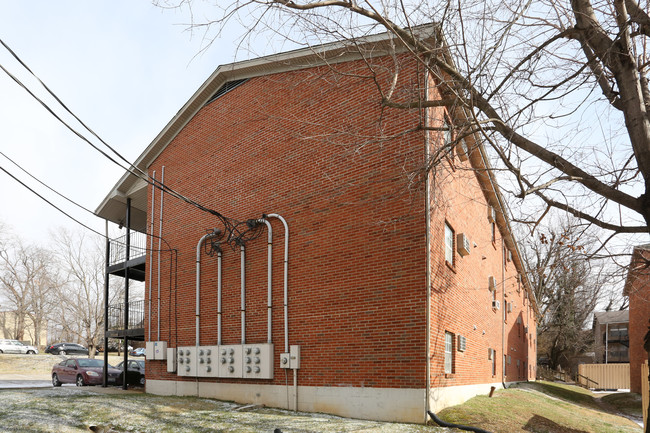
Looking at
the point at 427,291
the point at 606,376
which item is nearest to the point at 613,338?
the point at 606,376

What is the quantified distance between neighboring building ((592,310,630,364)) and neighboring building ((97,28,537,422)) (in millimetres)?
39123

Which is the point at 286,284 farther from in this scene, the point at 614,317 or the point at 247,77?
the point at 614,317

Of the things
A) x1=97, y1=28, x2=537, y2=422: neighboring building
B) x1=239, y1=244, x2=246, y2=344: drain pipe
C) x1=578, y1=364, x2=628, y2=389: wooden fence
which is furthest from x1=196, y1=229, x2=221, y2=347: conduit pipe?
x1=578, y1=364, x2=628, y2=389: wooden fence

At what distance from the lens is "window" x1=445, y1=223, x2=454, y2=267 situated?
13.2m

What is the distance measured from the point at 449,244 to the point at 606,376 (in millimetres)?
34325

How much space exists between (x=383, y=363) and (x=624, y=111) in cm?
641

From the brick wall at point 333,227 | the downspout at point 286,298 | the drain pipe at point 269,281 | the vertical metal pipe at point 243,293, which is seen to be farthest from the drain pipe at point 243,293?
the downspout at point 286,298

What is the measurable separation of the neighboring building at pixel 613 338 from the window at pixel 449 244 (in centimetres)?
4254

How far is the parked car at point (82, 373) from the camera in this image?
21.2 meters

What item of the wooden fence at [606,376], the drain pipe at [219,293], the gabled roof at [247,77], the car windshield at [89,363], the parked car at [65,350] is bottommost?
the wooden fence at [606,376]

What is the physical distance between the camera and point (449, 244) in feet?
44.7

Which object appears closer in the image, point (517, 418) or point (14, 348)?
point (517, 418)

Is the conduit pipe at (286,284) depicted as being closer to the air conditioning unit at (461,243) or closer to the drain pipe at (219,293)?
the drain pipe at (219,293)

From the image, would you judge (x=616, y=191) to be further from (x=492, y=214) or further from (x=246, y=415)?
(x=492, y=214)
